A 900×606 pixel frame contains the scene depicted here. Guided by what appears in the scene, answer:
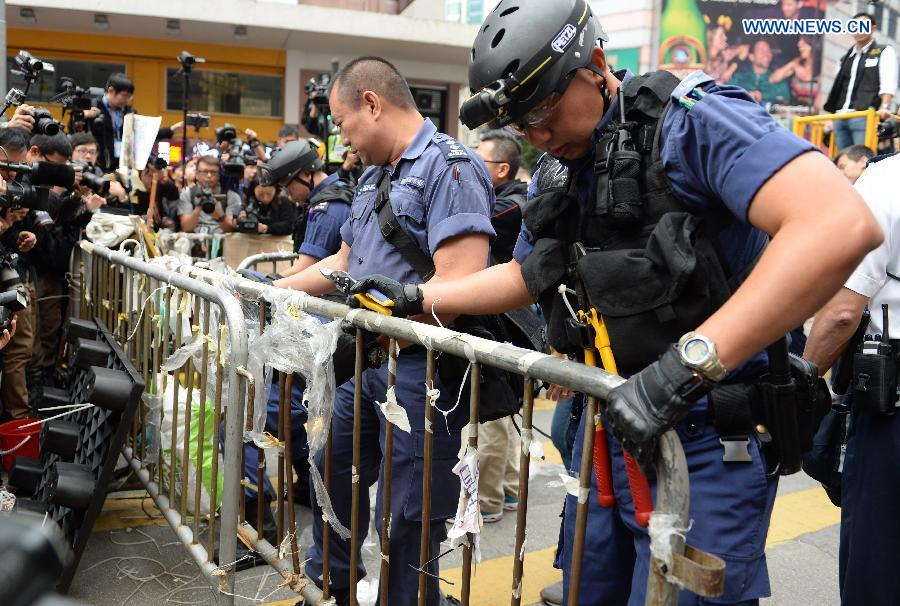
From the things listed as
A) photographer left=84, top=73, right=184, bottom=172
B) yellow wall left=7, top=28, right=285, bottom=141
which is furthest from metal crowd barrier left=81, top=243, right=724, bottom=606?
yellow wall left=7, top=28, right=285, bottom=141

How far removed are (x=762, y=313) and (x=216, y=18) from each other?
16718mm

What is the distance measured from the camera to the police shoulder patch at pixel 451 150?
2.99m

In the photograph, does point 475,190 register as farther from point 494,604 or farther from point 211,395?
point 494,604

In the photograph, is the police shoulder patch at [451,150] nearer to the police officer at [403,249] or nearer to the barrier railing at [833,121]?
the police officer at [403,249]

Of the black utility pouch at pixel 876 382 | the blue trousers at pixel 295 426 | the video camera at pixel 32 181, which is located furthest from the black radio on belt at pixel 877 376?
the video camera at pixel 32 181

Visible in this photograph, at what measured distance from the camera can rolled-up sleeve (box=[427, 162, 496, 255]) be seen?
286cm

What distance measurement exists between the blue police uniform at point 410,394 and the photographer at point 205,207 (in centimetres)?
573

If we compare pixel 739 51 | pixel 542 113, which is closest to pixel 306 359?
pixel 542 113

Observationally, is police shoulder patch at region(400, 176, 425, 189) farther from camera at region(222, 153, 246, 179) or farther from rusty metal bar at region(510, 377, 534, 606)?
camera at region(222, 153, 246, 179)

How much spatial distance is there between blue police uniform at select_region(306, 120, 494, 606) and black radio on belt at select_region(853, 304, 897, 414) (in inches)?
50.4

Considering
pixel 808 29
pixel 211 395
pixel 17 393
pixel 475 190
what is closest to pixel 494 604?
pixel 211 395

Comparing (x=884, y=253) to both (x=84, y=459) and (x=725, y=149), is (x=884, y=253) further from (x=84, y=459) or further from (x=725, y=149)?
(x=84, y=459)

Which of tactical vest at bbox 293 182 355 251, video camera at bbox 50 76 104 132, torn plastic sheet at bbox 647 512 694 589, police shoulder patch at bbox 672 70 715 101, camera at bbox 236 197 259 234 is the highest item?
video camera at bbox 50 76 104 132

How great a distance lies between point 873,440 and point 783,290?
1.53m
